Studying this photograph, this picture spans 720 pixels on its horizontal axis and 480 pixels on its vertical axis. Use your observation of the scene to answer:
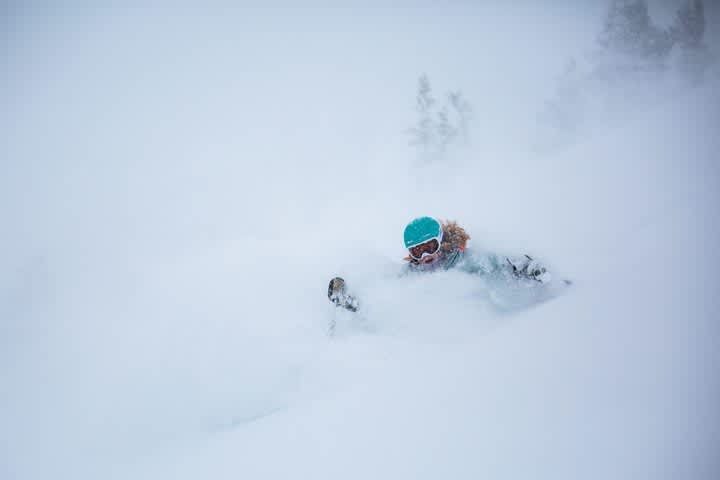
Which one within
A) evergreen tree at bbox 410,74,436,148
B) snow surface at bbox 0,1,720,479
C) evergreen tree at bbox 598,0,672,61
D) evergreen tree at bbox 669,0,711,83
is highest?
evergreen tree at bbox 410,74,436,148

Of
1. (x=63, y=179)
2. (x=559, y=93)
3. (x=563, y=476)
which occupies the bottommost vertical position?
(x=563, y=476)

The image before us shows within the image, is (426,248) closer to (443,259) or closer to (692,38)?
(443,259)

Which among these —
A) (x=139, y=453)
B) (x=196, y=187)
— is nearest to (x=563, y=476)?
(x=139, y=453)

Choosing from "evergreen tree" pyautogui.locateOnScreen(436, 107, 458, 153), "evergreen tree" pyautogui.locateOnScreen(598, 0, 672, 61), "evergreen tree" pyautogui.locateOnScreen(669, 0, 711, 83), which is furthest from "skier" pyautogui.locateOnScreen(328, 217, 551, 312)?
"evergreen tree" pyautogui.locateOnScreen(598, 0, 672, 61)

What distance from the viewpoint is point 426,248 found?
14.4 feet

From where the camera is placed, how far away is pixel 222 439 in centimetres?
361

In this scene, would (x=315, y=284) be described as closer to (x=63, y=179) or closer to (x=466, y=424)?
(x=466, y=424)

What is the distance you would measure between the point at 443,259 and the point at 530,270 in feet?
3.89

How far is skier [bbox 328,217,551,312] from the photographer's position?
415 centimetres

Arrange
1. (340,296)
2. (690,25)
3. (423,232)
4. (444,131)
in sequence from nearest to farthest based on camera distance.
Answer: (423,232) < (340,296) < (690,25) < (444,131)

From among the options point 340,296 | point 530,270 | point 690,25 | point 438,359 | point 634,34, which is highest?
point 634,34

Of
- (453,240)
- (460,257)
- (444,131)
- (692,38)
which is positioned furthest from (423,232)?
(692,38)

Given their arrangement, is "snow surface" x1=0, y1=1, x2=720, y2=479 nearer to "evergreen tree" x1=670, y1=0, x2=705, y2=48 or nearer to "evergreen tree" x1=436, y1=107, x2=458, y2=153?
"evergreen tree" x1=436, y1=107, x2=458, y2=153

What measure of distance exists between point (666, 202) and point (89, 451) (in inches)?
382
